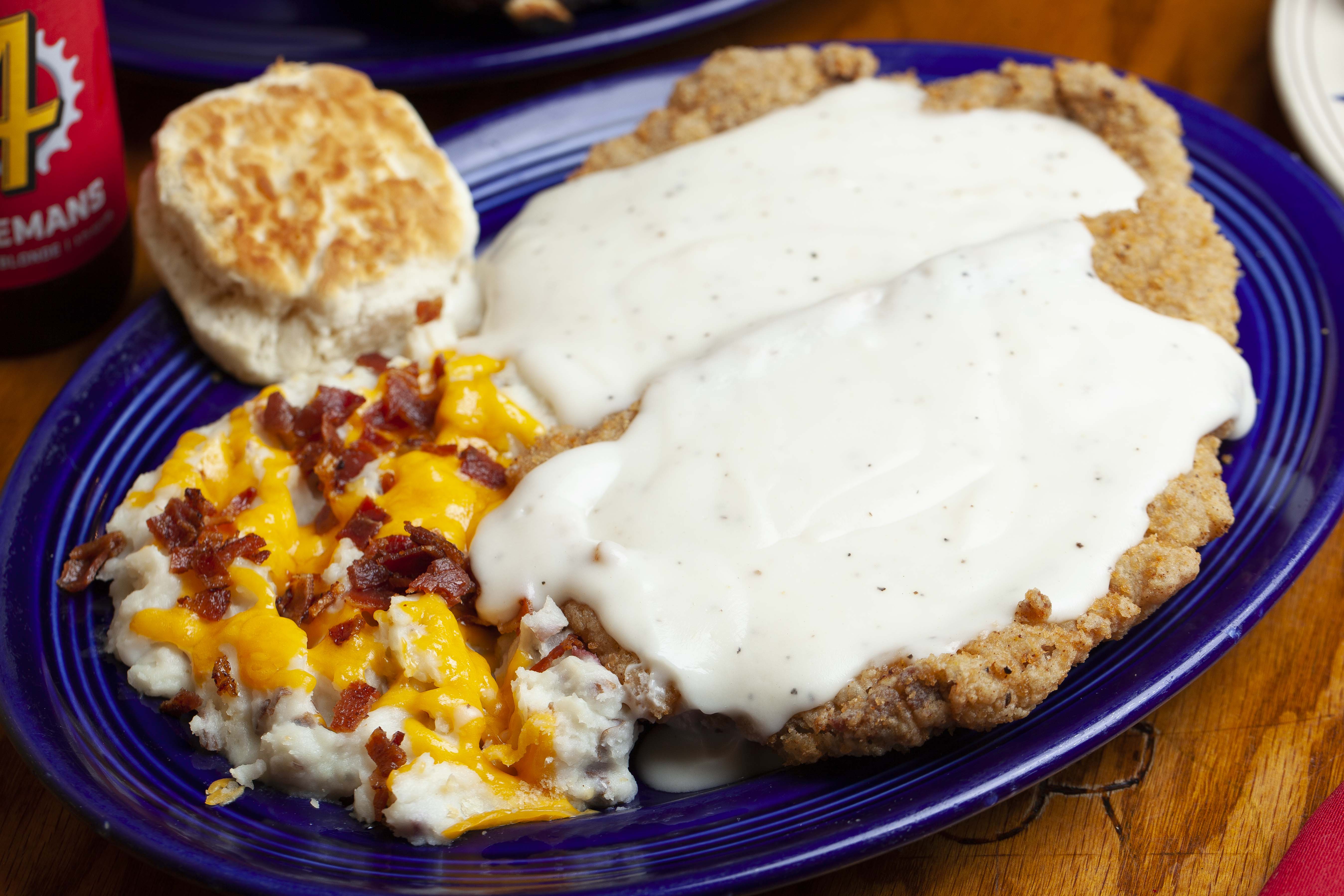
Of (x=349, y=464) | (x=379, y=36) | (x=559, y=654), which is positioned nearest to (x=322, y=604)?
(x=349, y=464)

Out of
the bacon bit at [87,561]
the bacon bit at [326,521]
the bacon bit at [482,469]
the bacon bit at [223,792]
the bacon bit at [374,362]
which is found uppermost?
the bacon bit at [482,469]

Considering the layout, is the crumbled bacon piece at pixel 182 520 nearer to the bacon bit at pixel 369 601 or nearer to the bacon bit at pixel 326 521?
the bacon bit at pixel 326 521

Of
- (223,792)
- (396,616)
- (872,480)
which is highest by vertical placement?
(872,480)

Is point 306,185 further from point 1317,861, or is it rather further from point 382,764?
point 1317,861

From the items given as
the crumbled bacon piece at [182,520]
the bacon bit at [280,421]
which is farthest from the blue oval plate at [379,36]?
the crumbled bacon piece at [182,520]

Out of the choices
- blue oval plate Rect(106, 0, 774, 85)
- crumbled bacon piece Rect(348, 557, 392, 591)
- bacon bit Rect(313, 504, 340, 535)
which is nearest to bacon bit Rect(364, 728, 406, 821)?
crumbled bacon piece Rect(348, 557, 392, 591)

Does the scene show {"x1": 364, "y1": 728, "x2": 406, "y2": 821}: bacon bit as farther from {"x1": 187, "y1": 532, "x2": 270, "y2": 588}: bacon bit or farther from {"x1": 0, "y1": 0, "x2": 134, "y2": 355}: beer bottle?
{"x1": 0, "y1": 0, "x2": 134, "y2": 355}: beer bottle
